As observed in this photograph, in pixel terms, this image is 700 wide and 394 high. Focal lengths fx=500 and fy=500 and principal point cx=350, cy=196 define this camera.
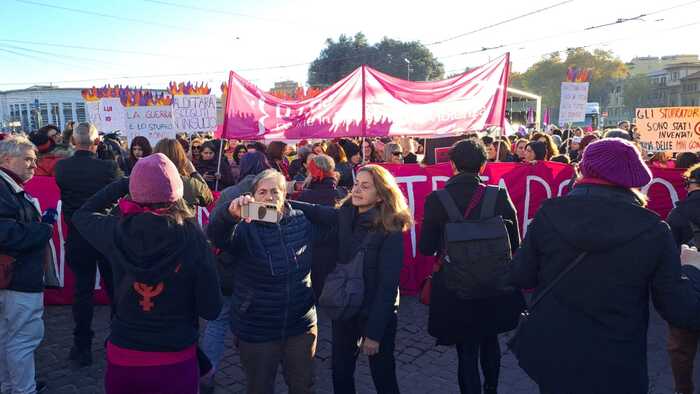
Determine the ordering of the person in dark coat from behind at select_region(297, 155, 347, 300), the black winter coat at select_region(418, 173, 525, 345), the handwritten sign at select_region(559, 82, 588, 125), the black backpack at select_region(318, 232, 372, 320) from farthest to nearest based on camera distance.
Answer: the handwritten sign at select_region(559, 82, 588, 125)
the person in dark coat from behind at select_region(297, 155, 347, 300)
the black winter coat at select_region(418, 173, 525, 345)
the black backpack at select_region(318, 232, 372, 320)

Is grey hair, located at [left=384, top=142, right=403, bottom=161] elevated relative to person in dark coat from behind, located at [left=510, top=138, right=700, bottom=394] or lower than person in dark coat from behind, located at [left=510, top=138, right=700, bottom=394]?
elevated

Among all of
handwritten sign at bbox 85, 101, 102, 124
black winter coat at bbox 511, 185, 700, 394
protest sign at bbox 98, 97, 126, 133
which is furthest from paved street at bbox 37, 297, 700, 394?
handwritten sign at bbox 85, 101, 102, 124

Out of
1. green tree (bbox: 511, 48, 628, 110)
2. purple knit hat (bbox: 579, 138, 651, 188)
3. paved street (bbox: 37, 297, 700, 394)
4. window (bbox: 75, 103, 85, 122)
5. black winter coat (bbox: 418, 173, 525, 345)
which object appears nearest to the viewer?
purple knit hat (bbox: 579, 138, 651, 188)

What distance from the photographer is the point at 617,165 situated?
204cm

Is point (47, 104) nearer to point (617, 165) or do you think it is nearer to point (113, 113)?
point (113, 113)

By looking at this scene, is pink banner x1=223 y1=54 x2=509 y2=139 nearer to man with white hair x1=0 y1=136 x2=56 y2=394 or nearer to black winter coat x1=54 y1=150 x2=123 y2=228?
black winter coat x1=54 y1=150 x2=123 y2=228

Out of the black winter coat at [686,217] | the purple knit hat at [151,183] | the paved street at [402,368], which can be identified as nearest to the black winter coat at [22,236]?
the paved street at [402,368]

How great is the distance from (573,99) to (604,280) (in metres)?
11.2

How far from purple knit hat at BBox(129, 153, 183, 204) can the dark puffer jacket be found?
0.36 meters

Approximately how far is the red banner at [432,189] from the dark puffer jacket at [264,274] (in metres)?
3.21

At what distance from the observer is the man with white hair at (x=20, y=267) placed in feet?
9.77

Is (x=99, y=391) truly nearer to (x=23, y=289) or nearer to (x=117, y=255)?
(x=23, y=289)

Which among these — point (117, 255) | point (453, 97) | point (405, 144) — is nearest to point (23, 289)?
point (117, 255)

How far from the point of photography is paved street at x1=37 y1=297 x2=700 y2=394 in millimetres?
3771
